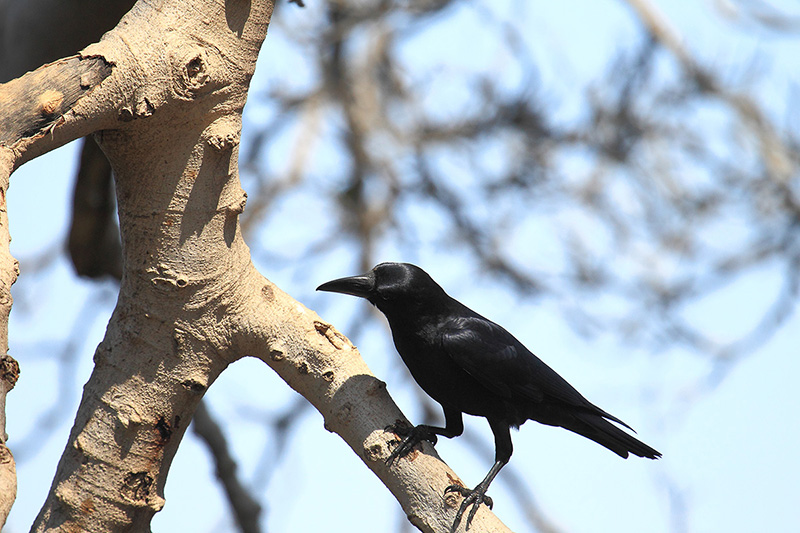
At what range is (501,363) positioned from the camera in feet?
8.37

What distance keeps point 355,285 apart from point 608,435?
1008 millimetres

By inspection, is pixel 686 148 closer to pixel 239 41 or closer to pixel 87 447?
pixel 239 41

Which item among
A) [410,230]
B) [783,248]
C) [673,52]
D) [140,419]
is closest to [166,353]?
[140,419]

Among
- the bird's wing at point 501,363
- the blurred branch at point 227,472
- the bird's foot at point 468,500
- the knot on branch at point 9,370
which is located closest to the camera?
the knot on branch at point 9,370

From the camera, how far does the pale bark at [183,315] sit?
214 centimetres

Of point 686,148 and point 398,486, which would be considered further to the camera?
point 686,148

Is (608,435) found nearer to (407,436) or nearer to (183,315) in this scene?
(407,436)

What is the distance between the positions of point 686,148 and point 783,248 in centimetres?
101

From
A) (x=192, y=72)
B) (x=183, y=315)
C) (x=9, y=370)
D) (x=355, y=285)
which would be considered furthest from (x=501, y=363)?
(x=9, y=370)

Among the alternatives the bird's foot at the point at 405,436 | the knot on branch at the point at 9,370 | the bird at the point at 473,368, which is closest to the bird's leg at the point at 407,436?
the bird's foot at the point at 405,436

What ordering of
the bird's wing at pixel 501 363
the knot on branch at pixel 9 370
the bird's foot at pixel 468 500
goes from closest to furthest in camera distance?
1. the knot on branch at pixel 9 370
2. the bird's foot at pixel 468 500
3. the bird's wing at pixel 501 363

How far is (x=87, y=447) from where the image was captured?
88.9 inches

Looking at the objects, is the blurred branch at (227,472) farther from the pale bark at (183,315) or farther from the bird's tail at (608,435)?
the bird's tail at (608,435)

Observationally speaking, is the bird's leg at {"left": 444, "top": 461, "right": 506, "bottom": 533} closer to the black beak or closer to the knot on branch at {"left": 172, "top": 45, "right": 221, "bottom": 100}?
the black beak
